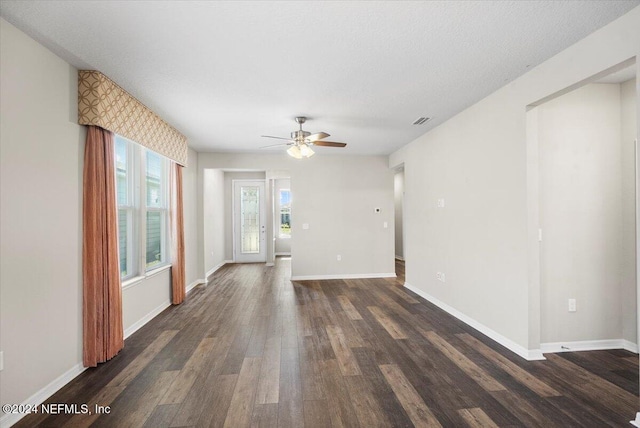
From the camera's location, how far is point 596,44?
2.00 metres

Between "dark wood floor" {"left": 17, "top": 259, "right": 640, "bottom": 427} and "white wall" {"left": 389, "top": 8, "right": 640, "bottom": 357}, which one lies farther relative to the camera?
"white wall" {"left": 389, "top": 8, "right": 640, "bottom": 357}

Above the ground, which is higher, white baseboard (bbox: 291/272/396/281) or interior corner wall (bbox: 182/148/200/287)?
interior corner wall (bbox: 182/148/200/287)

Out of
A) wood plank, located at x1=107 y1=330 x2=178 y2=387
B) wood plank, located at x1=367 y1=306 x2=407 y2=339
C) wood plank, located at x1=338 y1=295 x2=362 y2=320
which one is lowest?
wood plank, located at x1=338 y1=295 x2=362 y2=320

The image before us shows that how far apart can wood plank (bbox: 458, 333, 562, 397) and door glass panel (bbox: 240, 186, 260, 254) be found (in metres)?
6.17

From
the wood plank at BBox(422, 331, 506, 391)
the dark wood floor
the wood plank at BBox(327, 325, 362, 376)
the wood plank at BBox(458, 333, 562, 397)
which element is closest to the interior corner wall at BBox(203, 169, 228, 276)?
the dark wood floor

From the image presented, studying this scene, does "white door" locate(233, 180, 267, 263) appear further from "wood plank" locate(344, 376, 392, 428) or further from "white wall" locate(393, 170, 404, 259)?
"wood plank" locate(344, 376, 392, 428)

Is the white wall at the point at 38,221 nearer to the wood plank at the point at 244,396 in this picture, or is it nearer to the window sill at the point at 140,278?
the window sill at the point at 140,278

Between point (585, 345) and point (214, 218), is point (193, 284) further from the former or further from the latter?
point (585, 345)

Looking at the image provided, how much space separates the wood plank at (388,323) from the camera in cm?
313

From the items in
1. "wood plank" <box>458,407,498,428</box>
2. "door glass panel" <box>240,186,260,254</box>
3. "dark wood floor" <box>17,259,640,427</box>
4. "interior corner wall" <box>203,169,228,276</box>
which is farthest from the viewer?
"door glass panel" <box>240,186,260,254</box>

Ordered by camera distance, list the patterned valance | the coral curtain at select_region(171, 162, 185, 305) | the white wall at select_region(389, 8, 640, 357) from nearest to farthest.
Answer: the white wall at select_region(389, 8, 640, 357) → the patterned valance → the coral curtain at select_region(171, 162, 185, 305)

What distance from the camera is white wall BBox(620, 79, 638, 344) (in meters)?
2.69

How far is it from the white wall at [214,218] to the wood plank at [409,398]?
446cm

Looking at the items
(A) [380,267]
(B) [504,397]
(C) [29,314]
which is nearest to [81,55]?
(C) [29,314]
